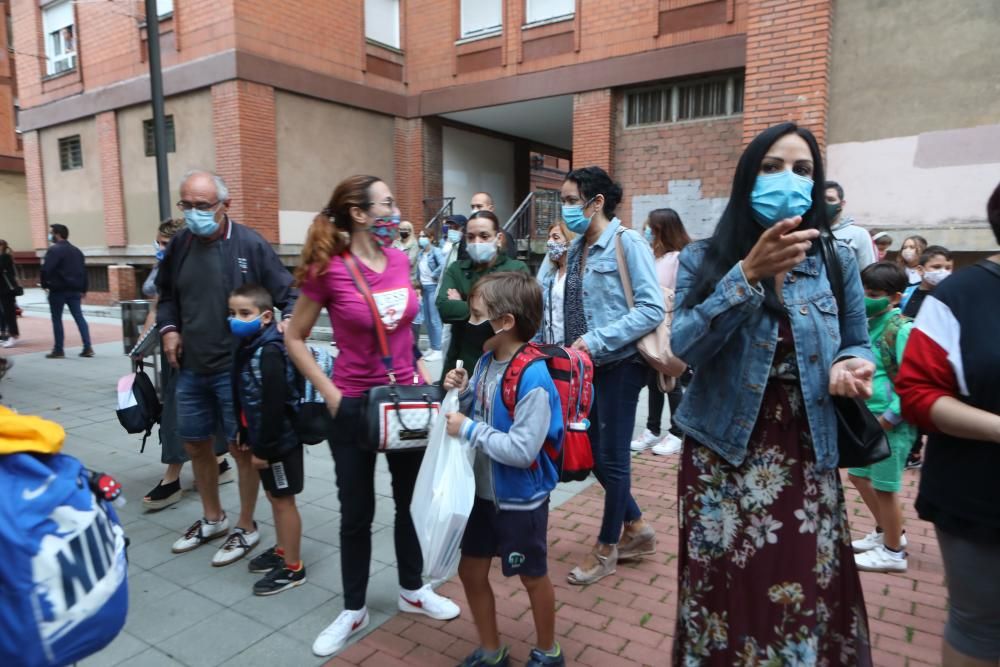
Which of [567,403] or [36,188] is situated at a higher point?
[36,188]

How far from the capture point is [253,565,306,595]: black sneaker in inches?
130

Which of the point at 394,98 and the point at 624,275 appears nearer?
the point at 624,275

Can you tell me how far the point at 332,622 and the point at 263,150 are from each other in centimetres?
1330

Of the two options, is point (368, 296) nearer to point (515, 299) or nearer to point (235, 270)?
point (515, 299)

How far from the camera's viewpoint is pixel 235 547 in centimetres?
371

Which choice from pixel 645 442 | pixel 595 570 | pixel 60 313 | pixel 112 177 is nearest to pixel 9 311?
pixel 60 313

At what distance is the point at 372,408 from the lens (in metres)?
2.60

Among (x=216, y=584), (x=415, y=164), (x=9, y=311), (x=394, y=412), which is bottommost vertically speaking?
(x=216, y=584)

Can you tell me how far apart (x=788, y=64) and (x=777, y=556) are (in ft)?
29.1

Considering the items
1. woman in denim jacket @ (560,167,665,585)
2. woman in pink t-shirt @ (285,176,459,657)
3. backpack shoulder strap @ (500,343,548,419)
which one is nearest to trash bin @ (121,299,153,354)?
woman in pink t-shirt @ (285,176,459,657)

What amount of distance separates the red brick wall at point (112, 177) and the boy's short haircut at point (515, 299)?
57.8 ft

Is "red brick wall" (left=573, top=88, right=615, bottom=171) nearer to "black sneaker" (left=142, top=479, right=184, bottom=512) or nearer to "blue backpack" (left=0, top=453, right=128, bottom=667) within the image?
"black sneaker" (left=142, top=479, right=184, bottom=512)

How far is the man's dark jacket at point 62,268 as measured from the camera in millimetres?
10406

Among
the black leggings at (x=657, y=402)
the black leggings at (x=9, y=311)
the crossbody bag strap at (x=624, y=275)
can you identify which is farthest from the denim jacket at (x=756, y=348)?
the black leggings at (x=9, y=311)
